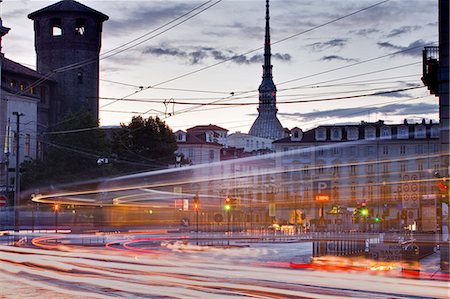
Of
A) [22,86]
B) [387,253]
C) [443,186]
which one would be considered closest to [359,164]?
[22,86]

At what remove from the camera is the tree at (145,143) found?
107 meters

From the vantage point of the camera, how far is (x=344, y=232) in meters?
57.3

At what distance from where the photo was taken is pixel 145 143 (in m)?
109

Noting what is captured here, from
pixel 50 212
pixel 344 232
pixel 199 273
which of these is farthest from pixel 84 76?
pixel 199 273

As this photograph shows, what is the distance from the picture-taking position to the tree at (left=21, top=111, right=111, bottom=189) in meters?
92.1

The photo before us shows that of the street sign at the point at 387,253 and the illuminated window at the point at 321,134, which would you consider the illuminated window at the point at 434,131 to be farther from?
the street sign at the point at 387,253

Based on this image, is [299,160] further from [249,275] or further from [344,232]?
[249,275]

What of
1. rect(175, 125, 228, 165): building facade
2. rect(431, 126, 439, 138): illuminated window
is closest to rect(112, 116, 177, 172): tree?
rect(431, 126, 439, 138): illuminated window

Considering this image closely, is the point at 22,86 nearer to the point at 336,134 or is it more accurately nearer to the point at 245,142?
the point at 336,134

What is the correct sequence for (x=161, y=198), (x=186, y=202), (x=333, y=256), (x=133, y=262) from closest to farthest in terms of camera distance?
(x=133, y=262), (x=333, y=256), (x=186, y=202), (x=161, y=198)

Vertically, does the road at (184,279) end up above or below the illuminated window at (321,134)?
below

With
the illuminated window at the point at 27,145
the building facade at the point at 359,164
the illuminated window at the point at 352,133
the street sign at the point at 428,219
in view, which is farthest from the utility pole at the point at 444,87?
the illuminated window at the point at 352,133

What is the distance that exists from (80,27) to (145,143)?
24702mm

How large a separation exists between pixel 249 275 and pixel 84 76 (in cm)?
9880
